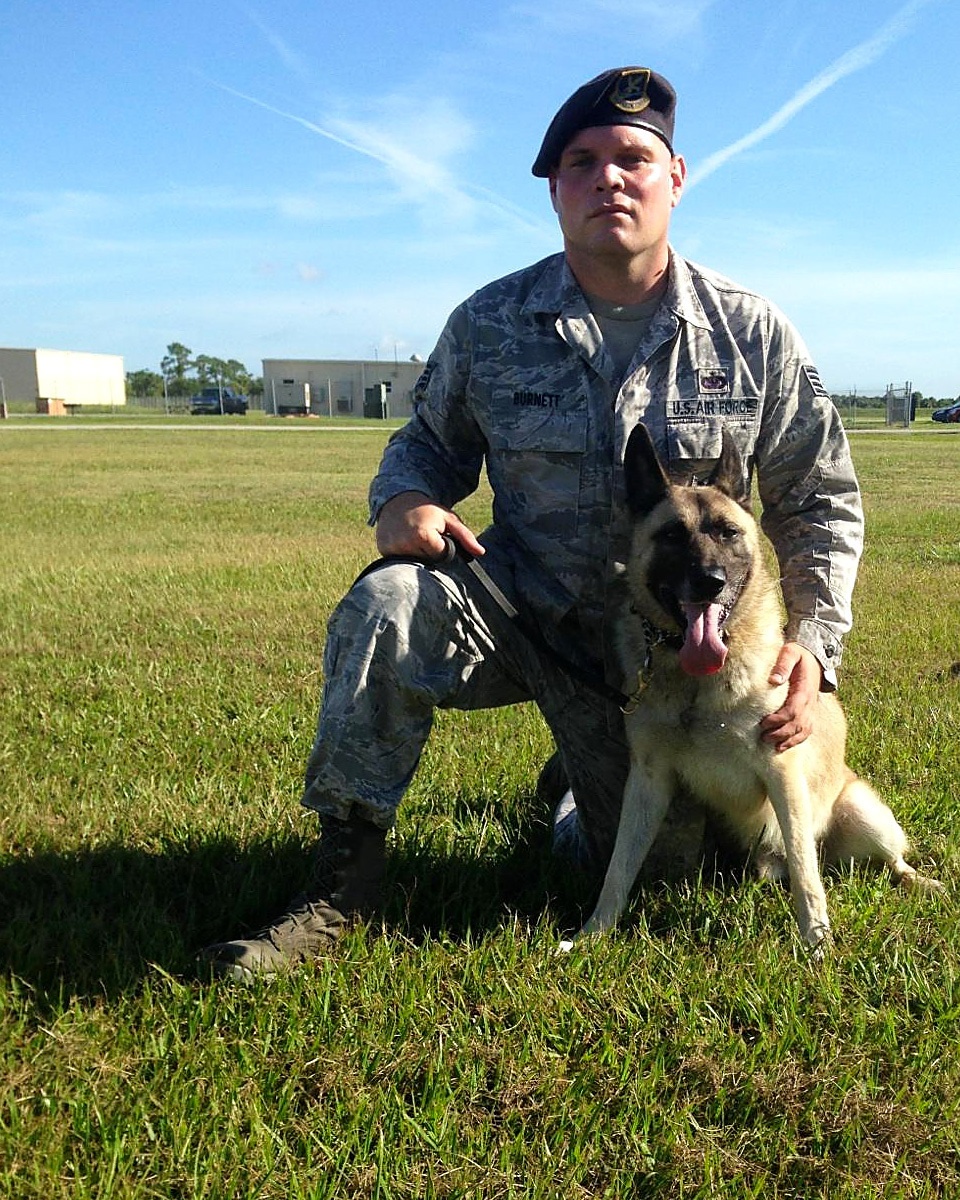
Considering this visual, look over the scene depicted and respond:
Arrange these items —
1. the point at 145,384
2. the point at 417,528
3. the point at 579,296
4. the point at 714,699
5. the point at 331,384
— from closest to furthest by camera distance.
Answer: the point at 714,699 → the point at 417,528 → the point at 579,296 → the point at 331,384 → the point at 145,384

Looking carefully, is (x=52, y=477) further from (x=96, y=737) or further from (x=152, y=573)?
(x=96, y=737)

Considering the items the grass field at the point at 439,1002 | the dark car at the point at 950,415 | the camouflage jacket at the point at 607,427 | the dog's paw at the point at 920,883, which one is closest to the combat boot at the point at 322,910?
the grass field at the point at 439,1002

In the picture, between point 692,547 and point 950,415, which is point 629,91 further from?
point 950,415

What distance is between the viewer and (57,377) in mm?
94750

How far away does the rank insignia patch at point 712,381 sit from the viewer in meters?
3.06

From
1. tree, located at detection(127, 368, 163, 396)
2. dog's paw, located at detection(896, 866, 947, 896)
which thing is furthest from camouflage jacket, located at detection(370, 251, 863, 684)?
tree, located at detection(127, 368, 163, 396)

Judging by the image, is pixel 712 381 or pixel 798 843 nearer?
pixel 798 843

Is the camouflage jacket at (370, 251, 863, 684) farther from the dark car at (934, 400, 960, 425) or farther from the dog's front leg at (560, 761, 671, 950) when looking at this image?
the dark car at (934, 400, 960, 425)

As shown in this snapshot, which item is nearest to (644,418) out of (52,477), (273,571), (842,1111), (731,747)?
(731,747)

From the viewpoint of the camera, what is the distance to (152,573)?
813 cm

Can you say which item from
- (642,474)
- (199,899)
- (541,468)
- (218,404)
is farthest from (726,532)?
(218,404)

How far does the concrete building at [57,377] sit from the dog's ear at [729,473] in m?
83.2

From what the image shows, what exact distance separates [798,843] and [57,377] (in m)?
Answer: 102

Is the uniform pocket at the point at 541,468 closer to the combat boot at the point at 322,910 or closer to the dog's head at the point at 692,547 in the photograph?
the dog's head at the point at 692,547
